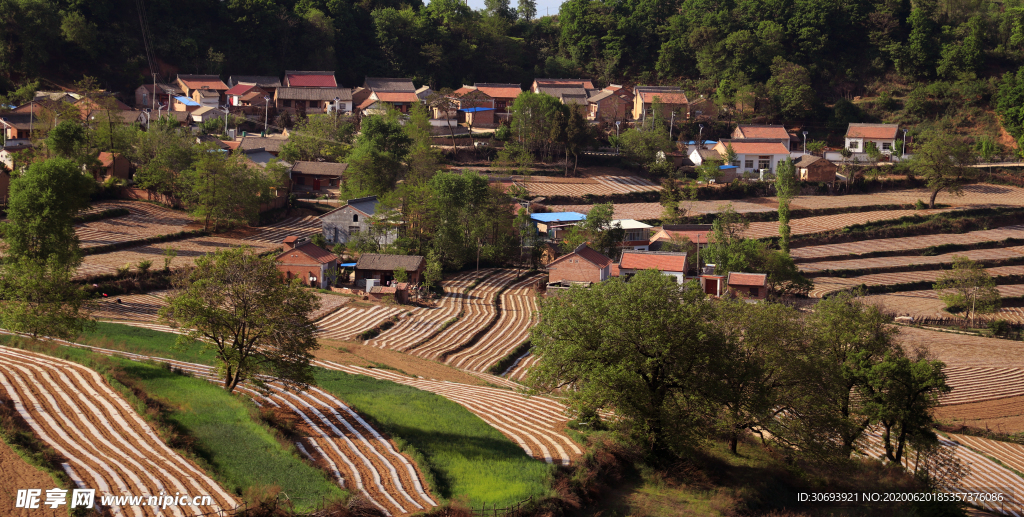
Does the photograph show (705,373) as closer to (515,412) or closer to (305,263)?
(515,412)

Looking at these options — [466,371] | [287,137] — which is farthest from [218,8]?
[466,371]

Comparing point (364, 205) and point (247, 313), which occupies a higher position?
point (364, 205)

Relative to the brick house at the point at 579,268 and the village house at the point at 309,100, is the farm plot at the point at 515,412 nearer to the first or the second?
the brick house at the point at 579,268

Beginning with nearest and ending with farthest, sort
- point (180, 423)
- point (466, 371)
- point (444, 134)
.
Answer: point (180, 423) → point (466, 371) → point (444, 134)

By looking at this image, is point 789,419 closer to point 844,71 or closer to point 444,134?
point 444,134

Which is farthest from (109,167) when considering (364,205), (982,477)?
(982,477)

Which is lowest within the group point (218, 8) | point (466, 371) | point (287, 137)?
point (466, 371)

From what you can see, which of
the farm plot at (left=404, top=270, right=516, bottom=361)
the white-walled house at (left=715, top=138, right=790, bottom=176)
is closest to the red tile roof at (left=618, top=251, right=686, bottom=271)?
the farm plot at (left=404, top=270, right=516, bottom=361)

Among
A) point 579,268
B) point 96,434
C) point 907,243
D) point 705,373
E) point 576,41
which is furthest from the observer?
point 576,41
